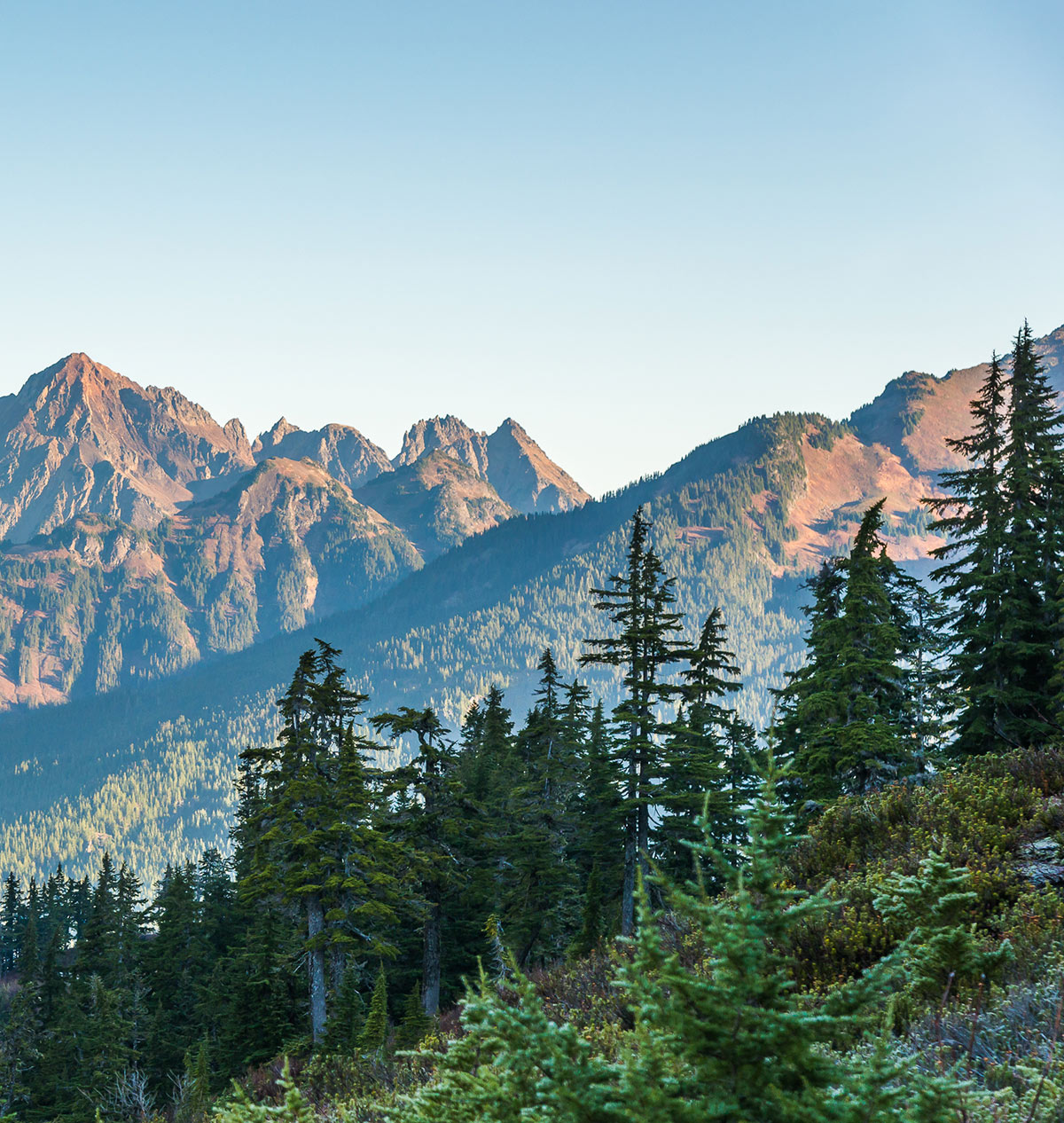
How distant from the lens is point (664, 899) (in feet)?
11.7

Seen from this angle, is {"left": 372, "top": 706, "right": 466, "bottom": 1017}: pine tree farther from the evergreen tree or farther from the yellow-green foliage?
the yellow-green foliage

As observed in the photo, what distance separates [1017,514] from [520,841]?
17645 mm

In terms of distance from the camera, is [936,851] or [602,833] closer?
[936,851]

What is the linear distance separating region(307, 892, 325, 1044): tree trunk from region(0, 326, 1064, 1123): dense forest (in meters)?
0.11

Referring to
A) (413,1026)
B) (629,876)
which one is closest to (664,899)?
(413,1026)

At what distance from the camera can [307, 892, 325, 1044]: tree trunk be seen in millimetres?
23641

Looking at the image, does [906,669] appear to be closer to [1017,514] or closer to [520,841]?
→ [1017,514]

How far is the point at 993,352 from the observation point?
24328 mm

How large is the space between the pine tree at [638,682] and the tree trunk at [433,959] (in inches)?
241

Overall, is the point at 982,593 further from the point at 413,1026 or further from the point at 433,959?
the point at 433,959

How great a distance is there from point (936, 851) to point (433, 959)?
2187 centimetres

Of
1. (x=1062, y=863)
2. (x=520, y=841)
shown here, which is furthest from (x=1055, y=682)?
(x=520, y=841)

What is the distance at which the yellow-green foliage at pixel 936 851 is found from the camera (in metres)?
7.26

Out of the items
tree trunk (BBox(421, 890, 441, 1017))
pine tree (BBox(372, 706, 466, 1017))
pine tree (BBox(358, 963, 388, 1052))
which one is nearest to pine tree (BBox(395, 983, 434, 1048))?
pine tree (BBox(358, 963, 388, 1052))
